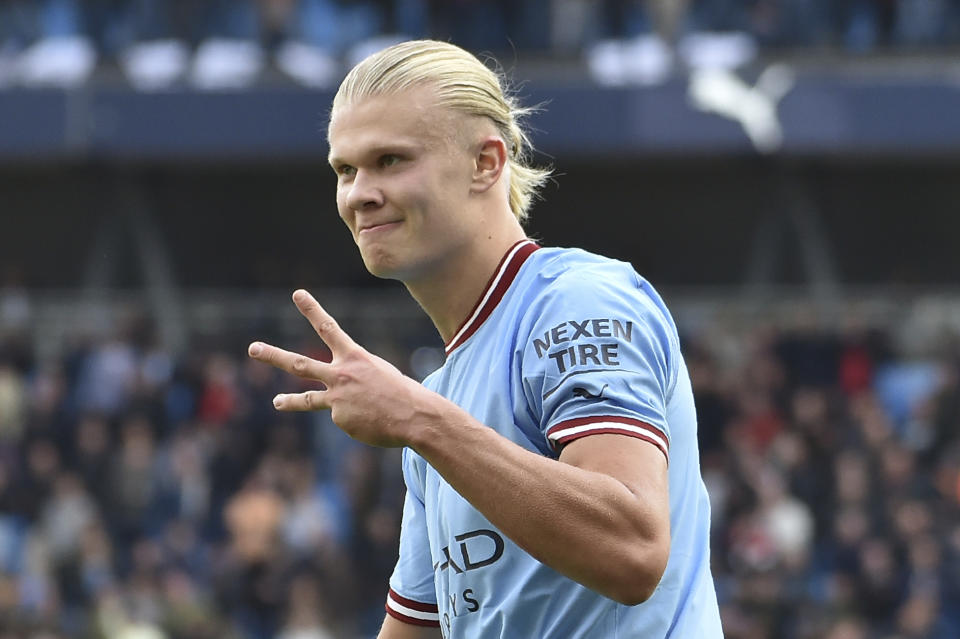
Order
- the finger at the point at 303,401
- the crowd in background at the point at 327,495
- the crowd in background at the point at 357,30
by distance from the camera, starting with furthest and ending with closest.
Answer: the crowd in background at the point at 357,30 → the crowd in background at the point at 327,495 → the finger at the point at 303,401

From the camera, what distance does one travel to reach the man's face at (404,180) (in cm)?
273

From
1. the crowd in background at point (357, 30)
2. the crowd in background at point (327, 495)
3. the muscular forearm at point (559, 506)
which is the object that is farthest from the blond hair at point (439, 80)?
the crowd in background at point (357, 30)

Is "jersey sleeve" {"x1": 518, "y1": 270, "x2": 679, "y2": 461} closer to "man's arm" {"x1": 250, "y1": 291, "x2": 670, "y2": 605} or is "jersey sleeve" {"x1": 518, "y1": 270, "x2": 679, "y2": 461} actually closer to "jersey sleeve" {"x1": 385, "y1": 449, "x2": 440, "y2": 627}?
"man's arm" {"x1": 250, "y1": 291, "x2": 670, "y2": 605}

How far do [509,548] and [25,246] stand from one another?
53.3 ft

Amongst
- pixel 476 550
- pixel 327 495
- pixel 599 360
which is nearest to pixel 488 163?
pixel 599 360

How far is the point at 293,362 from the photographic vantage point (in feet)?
8.18

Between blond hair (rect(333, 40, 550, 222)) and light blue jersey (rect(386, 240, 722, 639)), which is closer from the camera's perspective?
light blue jersey (rect(386, 240, 722, 639))

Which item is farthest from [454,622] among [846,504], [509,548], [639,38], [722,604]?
[639,38]

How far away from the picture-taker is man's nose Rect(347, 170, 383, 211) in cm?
272

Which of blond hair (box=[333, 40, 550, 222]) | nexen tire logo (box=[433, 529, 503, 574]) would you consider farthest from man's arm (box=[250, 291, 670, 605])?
blond hair (box=[333, 40, 550, 222])

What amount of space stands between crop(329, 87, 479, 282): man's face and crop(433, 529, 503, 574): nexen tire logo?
47 cm

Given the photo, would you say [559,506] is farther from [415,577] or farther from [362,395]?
[415,577]

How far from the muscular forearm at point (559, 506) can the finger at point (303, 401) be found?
164mm

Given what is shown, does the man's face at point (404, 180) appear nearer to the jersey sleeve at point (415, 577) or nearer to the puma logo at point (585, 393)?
the puma logo at point (585, 393)
